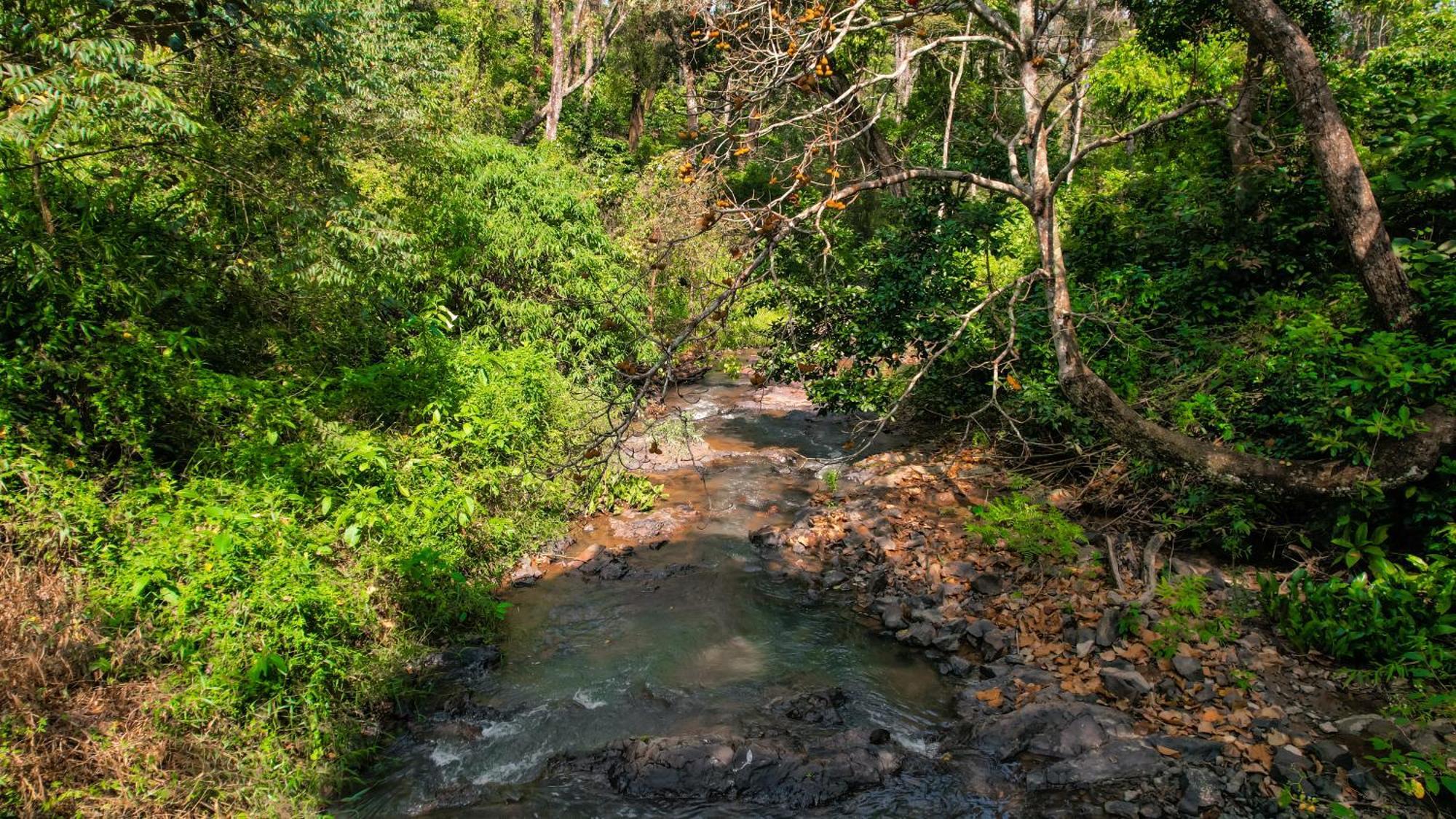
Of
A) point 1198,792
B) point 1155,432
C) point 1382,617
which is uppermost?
point 1155,432

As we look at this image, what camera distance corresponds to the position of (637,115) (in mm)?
27328

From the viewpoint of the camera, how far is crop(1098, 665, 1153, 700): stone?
5270 millimetres

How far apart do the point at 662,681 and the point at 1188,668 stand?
4.06m

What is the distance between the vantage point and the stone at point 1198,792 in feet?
13.9

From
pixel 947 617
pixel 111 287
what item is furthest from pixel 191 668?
pixel 947 617

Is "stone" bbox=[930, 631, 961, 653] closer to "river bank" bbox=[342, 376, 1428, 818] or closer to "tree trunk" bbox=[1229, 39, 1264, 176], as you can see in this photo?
"river bank" bbox=[342, 376, 1428, 818]

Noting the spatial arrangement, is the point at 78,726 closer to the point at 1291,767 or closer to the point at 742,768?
the point at 742,768

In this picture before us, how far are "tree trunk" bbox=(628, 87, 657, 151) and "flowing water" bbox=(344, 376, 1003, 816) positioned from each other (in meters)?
21.2

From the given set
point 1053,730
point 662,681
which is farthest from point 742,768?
point 1053,730

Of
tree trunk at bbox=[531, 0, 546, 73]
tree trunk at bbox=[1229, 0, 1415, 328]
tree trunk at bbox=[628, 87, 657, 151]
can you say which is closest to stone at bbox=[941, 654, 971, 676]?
tree trunk at bbox=[1229, 0, 1415, 328]

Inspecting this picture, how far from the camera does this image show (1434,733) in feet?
13.9

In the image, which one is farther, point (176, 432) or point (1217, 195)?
point (1217, 195)

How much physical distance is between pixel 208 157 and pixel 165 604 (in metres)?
3.62

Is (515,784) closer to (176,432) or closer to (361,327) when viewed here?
(176,432)
